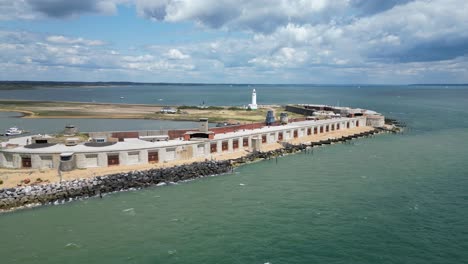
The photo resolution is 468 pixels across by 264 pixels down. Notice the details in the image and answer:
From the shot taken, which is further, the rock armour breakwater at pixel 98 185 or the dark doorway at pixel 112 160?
the dark doorway at pixel 112 160

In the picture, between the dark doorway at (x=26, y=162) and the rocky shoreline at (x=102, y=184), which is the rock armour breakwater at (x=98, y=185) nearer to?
the rocky shoreline at (x=102, y=184)

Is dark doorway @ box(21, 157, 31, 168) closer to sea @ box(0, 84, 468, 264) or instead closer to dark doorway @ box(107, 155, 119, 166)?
dark doorway @ box(107, 155, 119, 166)

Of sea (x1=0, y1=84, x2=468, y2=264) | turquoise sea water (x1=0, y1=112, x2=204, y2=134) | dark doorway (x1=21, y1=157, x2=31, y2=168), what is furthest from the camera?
turquoise sea water (x1=0, y1=112, x2=204, y2=134)

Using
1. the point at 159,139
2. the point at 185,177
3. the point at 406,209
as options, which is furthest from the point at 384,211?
the point at 159,139

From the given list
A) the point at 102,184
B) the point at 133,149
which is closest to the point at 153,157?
the point at 133,149

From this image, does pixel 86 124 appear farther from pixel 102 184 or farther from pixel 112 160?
pixel 102 184

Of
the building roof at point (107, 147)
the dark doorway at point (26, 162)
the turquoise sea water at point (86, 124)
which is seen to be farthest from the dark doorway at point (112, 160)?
the turquoise sea water at point (86, 124)

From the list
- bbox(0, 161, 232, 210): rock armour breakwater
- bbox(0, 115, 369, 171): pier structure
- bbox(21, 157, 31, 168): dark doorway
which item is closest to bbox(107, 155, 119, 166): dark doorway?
bbox(0, 115, 369, 171): pier structure
